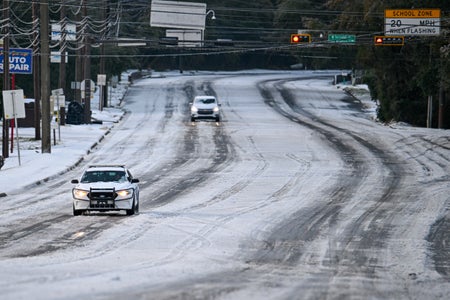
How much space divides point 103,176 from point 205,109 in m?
40.2

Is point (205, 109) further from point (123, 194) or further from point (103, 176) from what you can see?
point (123, 194)

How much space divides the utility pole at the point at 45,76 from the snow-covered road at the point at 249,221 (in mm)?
2292

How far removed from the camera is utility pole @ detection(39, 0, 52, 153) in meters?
48.0

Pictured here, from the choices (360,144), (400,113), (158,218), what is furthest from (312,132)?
(158,218)

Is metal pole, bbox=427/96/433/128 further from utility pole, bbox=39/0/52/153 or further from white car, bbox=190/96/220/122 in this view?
utility pole, bbox=39/0/52/153

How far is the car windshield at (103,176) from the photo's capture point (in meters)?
28.5

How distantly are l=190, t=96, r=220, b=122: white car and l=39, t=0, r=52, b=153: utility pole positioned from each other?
2019cm

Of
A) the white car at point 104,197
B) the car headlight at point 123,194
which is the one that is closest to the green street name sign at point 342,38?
the white car at point 104,197

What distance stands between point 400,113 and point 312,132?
15.0 m

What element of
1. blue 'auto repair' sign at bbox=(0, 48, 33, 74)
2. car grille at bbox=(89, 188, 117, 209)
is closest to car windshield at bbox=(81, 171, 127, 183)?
car grille at bbox=(89, 188, 117, 209)

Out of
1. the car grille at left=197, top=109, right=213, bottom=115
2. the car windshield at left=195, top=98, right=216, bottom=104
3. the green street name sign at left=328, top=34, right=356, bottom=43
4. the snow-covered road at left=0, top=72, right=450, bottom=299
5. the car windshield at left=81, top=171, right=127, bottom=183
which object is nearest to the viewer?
the snow-covered road at left=0, top=72, right=450, bottom=299

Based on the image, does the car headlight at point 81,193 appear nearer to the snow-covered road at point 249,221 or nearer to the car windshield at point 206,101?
the snow-covered road at point 249,221

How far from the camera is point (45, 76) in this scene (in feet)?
160

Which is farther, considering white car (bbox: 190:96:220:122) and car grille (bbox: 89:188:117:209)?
white car (bbox: 190:96:220:122)
